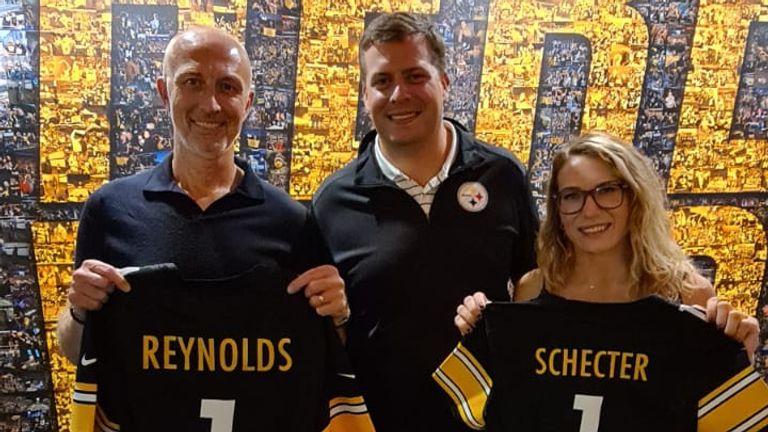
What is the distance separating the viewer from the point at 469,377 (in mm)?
1369

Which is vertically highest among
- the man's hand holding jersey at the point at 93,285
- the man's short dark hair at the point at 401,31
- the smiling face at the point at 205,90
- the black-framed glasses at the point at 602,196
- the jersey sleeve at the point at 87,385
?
the man's short dark hair at the point at 401,31

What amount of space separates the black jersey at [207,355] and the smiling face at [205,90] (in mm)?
278

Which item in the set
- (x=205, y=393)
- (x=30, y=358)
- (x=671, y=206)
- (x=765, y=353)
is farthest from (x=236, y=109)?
(x=765, y=353)

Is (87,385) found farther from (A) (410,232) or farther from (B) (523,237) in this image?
(B) (523,237)

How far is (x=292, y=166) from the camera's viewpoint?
2193 mm

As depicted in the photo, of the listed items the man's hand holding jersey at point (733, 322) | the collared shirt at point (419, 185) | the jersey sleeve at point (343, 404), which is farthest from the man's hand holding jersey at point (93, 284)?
the man's hand holding jersey at point (733, 322)

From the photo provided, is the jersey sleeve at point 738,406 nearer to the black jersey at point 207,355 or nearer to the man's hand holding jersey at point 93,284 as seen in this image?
the black jersey at point 207,355

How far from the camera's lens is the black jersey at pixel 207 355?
4.28 feet

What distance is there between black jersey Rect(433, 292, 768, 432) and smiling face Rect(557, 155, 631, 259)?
128 millimetres

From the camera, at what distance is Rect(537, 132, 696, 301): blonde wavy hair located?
1.38 metres

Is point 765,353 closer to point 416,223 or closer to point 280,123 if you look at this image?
point 416,223

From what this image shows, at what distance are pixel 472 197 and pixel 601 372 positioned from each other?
18.2 inches

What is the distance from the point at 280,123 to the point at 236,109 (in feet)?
2.43

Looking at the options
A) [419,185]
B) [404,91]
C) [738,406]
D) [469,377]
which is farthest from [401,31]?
[738,406]
